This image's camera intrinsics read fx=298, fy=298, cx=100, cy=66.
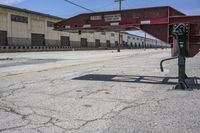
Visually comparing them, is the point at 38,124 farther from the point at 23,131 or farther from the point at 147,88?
the point at 147,88

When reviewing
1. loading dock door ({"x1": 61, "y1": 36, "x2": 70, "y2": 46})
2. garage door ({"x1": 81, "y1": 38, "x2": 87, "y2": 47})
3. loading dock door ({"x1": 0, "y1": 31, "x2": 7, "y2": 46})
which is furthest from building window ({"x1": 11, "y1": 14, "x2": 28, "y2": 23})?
garage door ({"x1": 81, "y1": 38, "x2": 87, "y2": 47})

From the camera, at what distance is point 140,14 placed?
9.39 meters

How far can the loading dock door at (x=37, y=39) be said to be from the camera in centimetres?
6025

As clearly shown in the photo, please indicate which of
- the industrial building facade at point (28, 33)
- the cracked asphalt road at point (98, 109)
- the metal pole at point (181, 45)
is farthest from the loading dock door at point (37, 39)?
the metal pole at point (181, 45)

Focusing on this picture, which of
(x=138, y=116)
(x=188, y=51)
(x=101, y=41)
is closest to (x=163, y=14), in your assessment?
(x=188, y=51)

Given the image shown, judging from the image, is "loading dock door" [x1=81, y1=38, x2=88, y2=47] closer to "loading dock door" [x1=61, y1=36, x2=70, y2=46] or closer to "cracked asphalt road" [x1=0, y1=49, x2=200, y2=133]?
"loading dock door" [x1=61, y1=36, x2=70, y2=46]

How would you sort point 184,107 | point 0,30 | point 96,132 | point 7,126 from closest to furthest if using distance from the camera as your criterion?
point 96,132, point 7,126, point 184,107, point 0,30

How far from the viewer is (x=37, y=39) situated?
61.5 meters

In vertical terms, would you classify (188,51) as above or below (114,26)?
below

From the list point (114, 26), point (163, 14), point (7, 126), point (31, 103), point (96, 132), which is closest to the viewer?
point (96, 132)

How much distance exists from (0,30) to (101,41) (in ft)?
173

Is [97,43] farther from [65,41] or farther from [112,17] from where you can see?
[112,17]

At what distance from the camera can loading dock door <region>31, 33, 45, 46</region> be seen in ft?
198

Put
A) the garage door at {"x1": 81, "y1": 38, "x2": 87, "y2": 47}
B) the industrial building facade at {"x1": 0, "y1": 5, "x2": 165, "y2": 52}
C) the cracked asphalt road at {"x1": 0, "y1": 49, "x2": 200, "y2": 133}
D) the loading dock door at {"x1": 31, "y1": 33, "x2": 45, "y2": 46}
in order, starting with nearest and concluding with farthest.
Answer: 1. the cracked asphalt road at {"x1": 0, "y1": 49, "x2": 200, "y2": 133}
2. the industrial building facade at {"x1": 0, "y1": 5, "x2": 165, "y2": 52}
3. the loading dock door at {"x1": 31, "y1": 33, "x2": 45, "y2": 46}
4. the garage door at {"x1": 81, "y1": 38, "x2": 87, "y2": 47}
